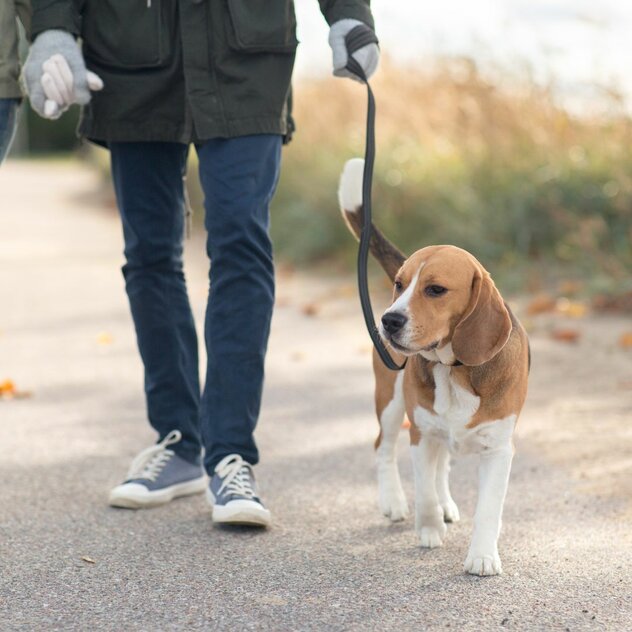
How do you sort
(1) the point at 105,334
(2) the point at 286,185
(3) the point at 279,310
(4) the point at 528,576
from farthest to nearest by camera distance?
(2) the point at 286,185, (3) the point at 279,310, (1) the point at 105,334, (4) the point at 528,576

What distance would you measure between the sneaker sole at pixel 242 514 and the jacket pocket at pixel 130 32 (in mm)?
1332

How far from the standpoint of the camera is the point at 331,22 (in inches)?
138

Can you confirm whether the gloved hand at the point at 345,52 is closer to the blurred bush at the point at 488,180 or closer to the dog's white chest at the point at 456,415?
the dog's white chest at the point at 456,415

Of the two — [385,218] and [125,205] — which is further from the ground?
[125,205]

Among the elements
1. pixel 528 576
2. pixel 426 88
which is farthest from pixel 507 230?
pixel 528 576

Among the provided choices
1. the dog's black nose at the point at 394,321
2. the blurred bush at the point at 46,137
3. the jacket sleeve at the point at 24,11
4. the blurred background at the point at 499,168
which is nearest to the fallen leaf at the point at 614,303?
the blurred background at the point at 499,168

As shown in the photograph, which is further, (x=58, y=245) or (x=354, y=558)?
(x=58, y=245)

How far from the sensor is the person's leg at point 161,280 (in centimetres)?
366

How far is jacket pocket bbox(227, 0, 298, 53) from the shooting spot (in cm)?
344

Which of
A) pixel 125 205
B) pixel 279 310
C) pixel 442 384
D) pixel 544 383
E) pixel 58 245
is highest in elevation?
pixel 125 205

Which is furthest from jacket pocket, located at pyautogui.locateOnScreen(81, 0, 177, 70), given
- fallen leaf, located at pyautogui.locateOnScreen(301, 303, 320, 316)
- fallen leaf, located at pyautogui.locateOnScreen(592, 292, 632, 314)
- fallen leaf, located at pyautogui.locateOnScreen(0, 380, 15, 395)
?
fallen leaf, located at pyautogui.locateOnScreen(301, 303, 320, 316)

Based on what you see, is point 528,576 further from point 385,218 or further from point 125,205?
point 385,218

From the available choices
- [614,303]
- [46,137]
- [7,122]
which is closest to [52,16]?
[7,122]

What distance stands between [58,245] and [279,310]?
187 inches
